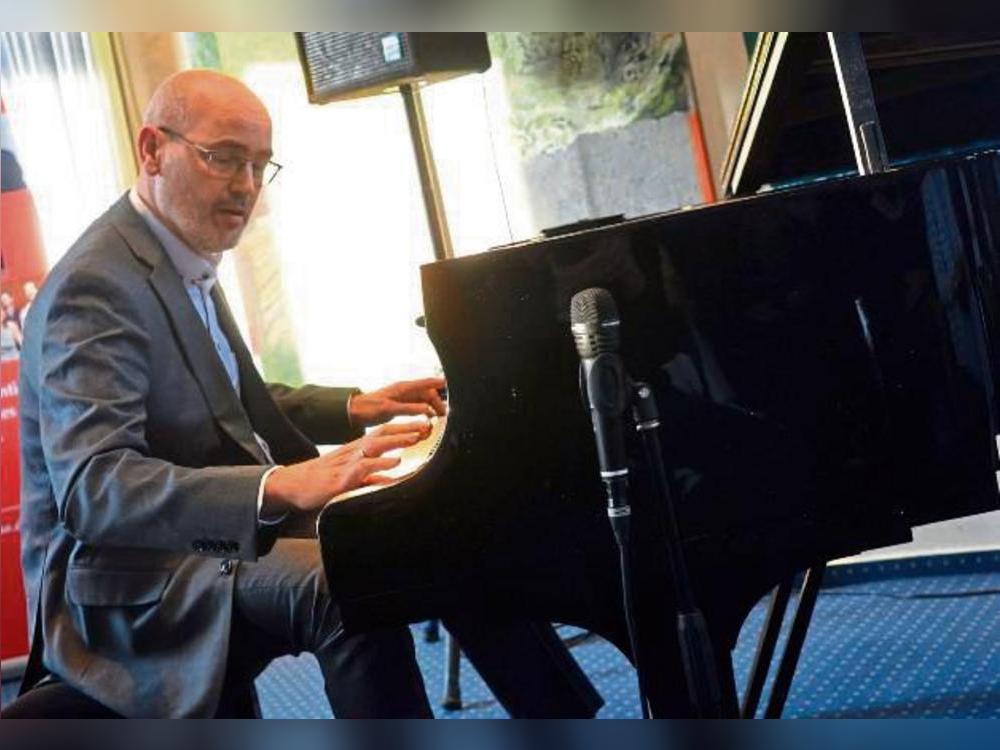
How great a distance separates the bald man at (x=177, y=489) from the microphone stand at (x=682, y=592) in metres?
0.35

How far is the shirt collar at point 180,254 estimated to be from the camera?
2389 mm

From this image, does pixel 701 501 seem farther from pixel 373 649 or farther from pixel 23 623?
pixel 23 623

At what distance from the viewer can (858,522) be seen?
70.7 inches

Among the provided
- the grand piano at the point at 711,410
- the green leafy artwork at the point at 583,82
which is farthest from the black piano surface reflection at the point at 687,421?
the green leafy artwork at the point at 583,82

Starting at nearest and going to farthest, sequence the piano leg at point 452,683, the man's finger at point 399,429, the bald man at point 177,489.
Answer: the man's finger at point 399,429, the bald man at point 177,489, the piano leg at point 452,683

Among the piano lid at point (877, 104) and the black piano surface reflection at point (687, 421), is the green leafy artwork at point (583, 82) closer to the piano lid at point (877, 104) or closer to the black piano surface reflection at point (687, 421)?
the piano lid at point (877, 104)

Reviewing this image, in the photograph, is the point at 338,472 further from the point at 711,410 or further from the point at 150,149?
the point at 150,149

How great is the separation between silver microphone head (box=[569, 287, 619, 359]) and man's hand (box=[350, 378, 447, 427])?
40.4 inches

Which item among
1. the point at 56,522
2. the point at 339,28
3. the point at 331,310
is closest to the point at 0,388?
the point at 331,310

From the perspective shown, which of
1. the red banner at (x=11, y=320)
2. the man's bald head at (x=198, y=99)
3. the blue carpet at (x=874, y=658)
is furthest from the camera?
the red banner at (x=11, y=320)

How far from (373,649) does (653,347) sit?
0.62m

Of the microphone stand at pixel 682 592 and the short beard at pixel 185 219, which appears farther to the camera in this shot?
the short beard at pixel 185 219

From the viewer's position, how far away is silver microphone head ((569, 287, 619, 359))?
1544mm

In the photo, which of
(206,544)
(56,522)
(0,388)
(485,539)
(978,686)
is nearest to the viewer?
(485,539)
